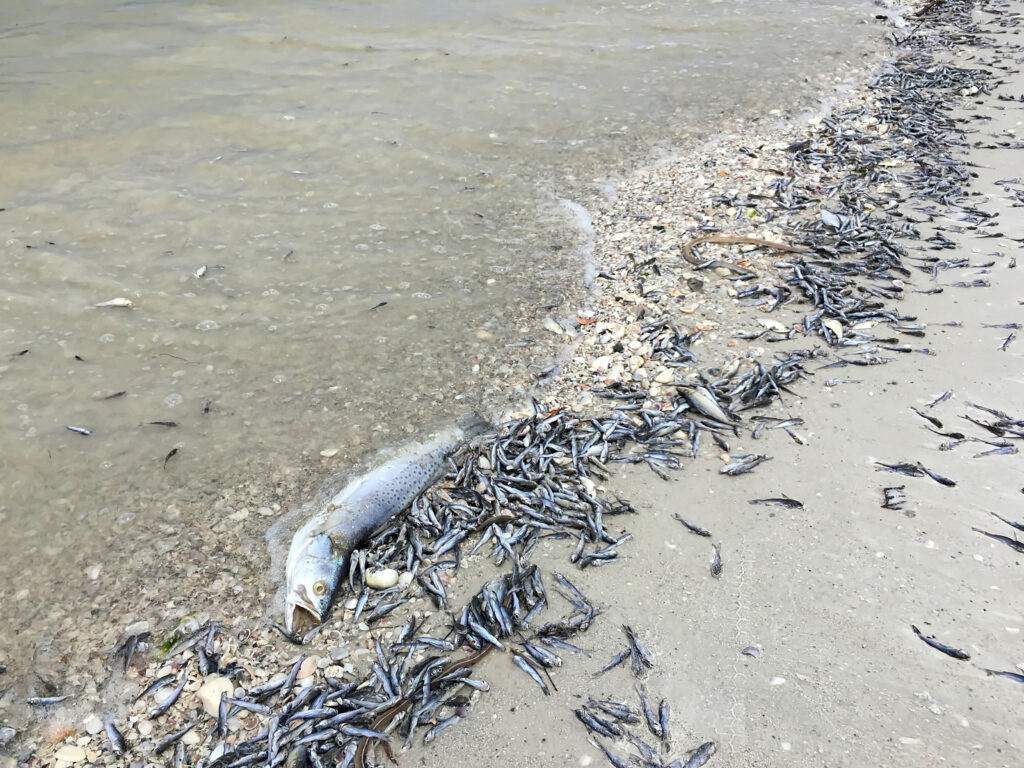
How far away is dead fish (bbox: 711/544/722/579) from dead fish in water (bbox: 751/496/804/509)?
436 mm

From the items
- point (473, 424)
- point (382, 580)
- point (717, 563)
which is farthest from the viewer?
point (473, 424)

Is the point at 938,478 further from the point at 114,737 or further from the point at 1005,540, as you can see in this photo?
the point at 114,737

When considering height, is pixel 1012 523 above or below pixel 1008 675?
above

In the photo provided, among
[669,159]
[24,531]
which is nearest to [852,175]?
[669,159]

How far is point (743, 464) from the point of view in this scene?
169 inches

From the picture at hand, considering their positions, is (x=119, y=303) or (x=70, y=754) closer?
(x=70, y=754)

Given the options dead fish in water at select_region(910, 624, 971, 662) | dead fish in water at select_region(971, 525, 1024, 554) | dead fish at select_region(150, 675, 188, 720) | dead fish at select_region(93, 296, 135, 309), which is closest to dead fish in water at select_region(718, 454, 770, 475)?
dead fish in water at select_region(971, 525, 1024, 554)

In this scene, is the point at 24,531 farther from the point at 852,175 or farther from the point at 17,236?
the point at 852,175

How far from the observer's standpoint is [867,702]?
9.81 feet

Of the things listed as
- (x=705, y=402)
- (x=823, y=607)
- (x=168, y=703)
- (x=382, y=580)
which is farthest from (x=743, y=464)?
(x=168, y=703)

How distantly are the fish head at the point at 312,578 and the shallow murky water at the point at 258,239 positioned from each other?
0.34 meters

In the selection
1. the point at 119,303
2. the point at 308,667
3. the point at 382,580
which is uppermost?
the point at 119,303

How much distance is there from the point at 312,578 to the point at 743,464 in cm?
270

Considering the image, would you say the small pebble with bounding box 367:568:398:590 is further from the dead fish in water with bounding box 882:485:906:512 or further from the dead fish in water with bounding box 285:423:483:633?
the dead fish in water with bounding box 882:485:906:512
